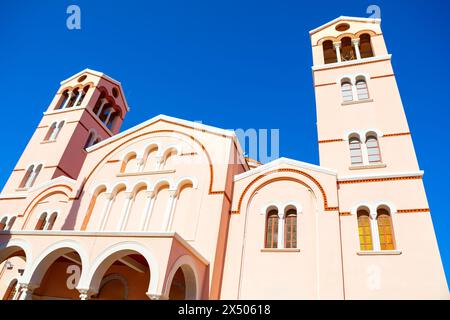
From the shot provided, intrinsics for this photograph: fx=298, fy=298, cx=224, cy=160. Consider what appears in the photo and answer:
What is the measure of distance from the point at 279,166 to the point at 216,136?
3632 mm

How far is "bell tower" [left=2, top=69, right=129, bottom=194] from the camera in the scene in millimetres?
20656

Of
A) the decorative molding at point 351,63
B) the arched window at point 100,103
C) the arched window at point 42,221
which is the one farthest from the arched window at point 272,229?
the arched window at point 100,103

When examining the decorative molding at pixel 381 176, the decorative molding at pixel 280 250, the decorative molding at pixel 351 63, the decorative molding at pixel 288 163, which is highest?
the decorative molding at pixel 351 63

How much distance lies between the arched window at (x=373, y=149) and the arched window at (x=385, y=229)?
265 centimetres

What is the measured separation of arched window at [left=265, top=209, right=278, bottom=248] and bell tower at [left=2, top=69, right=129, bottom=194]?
49.4 feet

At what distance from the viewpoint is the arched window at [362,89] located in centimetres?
1619

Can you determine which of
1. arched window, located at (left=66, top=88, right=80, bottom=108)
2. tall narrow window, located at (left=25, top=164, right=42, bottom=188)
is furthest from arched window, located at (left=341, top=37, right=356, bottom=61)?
tall narrow window, located at (left=25, top=164, right=42, bottom=188)

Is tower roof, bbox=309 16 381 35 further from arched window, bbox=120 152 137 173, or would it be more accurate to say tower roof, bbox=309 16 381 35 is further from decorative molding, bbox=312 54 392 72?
arched window, bbox=120 152 137 173

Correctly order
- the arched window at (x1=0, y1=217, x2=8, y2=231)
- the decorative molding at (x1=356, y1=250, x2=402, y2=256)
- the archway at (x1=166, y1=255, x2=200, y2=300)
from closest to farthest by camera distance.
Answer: the archway at (x1=166, y1=255, x2=200, y2=300)
the decorative molding at (x1=356, y1=250, x2=402, y2=256)
the arched window at (x1=0, y1=217, x2=8, y2=231)

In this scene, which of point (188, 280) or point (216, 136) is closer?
point (188, 280)

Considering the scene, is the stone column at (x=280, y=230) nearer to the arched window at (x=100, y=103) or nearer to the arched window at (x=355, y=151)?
the arched window at (x=355, y=151)

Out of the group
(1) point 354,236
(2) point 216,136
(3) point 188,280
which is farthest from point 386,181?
(3) point 188,280

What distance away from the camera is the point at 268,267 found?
39.0 feet

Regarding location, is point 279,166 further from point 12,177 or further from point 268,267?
point 12,177
